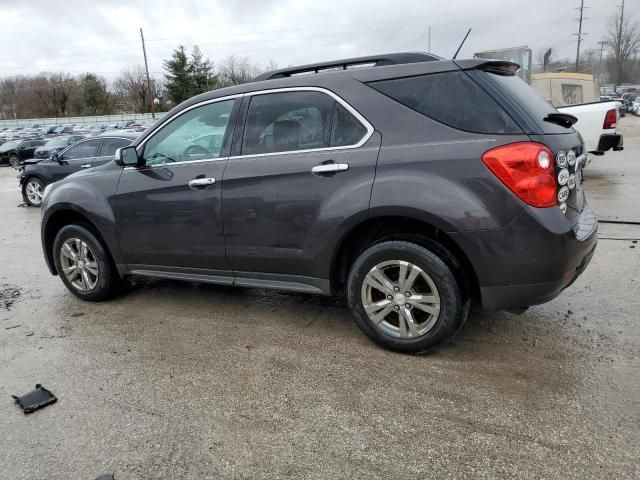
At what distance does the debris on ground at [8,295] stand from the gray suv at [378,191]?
175cm

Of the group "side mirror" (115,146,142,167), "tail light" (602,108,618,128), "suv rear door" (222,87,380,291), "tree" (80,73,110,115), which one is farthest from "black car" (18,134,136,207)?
"tree" (80,73,110,115)

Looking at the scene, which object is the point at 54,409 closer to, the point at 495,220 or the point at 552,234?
the point at 495,220

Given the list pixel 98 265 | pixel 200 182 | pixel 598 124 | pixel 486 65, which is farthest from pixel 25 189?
pixel 598 124

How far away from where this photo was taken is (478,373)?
3205mm

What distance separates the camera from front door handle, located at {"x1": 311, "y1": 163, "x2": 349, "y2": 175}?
336 centimetres

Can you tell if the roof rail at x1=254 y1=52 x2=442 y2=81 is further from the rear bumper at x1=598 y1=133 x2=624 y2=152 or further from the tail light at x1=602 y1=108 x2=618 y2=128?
the tail light at x1=602 y1=108 x2=618 y2=128

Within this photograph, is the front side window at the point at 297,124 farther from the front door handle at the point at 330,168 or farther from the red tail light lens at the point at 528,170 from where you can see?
the red tail light lens at the point at 528,170

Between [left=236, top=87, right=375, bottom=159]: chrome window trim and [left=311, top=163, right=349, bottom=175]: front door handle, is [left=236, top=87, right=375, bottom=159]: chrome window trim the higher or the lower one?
the higher one

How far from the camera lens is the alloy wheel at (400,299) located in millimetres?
3287

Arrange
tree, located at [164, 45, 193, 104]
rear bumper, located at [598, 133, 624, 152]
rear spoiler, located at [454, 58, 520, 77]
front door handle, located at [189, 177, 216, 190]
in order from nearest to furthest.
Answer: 1. rear spoiler, located at [454, 58, 520, 77]
2. front door handle, located at [189, 177, 216, 190]
3. rear bumper, located at [598, 133, 624, 152]
4. tree, located at [164, 45, 193, 104]

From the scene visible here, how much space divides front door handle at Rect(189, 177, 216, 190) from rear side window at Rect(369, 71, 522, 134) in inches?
55.7

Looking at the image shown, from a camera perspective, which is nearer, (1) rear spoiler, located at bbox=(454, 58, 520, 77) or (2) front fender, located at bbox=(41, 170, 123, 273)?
(1) rear spoiler, located at bbox=(454, 58, 520, 77)

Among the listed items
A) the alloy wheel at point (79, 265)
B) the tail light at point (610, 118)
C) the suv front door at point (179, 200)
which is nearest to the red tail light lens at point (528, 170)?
the suv front door at point (179, 200)

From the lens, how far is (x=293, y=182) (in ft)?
11.7
